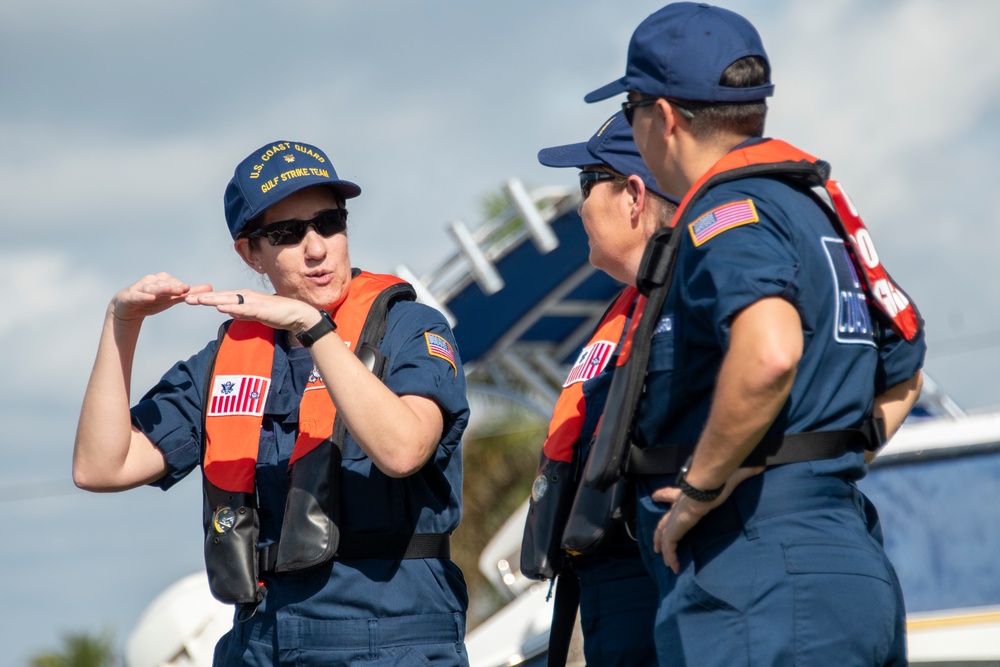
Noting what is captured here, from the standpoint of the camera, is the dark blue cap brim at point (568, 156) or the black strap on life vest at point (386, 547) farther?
the dark blue cap brim at point (568, 156)

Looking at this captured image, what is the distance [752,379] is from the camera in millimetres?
2135

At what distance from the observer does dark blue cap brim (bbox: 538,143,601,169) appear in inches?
127

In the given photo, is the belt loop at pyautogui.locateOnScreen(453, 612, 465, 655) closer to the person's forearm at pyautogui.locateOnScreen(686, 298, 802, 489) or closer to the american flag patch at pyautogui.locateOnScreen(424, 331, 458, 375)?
the american flag patch at pyautogui.locateOnScreen(424, 331, 458, 375)

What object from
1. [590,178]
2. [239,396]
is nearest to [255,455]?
[239,396]

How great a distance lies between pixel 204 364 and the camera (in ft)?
11.4

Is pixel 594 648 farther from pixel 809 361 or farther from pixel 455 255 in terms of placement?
pixel 455 255

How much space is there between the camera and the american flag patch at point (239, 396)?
321 centimetres

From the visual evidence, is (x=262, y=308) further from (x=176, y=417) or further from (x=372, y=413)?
(x=176, y=417)

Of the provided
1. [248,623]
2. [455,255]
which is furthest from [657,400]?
[455,255]

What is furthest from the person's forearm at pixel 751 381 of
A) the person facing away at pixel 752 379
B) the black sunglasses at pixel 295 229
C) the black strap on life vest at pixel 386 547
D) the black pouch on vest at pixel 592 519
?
the black sunglasses at pixel 295 229

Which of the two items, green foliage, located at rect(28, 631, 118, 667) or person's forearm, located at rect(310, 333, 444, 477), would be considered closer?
person's forearm, located at rect(310, 333, 444, 477)

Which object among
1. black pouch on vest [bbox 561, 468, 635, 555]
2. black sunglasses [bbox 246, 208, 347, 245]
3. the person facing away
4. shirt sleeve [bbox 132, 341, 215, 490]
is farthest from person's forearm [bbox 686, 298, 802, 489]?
shirt sleeve [bbox 132, 341, 215, 490]

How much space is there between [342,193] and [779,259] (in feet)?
4.91

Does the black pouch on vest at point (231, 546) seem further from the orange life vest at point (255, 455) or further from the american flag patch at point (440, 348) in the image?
the american flag patch at point (440, 348)
